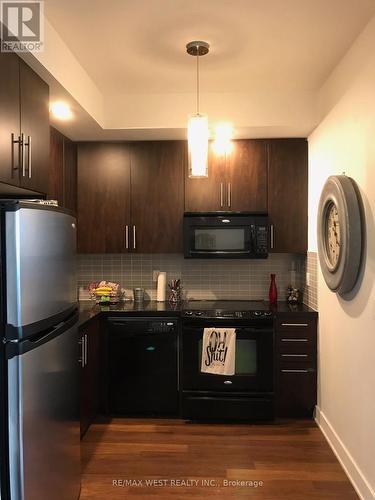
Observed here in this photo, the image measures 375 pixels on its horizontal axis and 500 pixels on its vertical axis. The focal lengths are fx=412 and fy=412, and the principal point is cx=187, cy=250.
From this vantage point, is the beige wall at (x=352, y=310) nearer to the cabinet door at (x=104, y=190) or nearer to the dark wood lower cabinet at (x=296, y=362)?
the dark wood lower cabinet at (x=296, y=362)

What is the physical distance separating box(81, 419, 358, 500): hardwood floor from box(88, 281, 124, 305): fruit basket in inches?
40.1

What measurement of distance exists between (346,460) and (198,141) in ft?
7.09

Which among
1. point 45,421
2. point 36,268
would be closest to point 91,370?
point 45,421

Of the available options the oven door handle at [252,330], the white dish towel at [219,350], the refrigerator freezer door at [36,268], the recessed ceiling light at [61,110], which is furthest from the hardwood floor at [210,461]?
the recessed ceiling light at [61,110]

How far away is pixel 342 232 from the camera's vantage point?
2371 mm

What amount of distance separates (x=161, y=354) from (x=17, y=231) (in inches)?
81.6

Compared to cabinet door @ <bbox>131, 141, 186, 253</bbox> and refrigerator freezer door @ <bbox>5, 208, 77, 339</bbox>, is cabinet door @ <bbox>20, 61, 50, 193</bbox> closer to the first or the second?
refrigerator freezer door @ <bbox>5, 208, 77, 339</bbox>

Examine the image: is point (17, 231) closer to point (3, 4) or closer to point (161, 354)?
point (3, 4)

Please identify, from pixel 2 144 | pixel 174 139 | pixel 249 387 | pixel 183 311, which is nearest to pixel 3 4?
pixel 2 144

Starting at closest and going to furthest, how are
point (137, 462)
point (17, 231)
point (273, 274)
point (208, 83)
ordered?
point (17, 231), point (137, 462), point (208, 83), point (273, 274)

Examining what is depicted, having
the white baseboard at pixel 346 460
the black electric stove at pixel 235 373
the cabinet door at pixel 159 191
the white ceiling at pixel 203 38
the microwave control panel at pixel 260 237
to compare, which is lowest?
the white baseboard at pixel 346 460

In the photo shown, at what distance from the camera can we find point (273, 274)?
12.7 ft

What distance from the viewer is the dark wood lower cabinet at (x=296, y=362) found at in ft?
10.9

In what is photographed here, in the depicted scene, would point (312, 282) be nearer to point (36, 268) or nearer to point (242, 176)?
point (242, 176)
